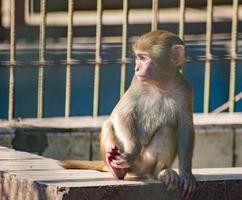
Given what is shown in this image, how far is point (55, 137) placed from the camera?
10703 millimetres

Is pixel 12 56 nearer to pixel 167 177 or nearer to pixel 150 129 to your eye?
pixel 150 129

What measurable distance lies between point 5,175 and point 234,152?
9.97ft

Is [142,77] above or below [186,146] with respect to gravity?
above

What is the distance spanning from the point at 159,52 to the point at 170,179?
0.97 m

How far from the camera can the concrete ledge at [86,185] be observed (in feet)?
25.1

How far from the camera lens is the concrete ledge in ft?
25.1

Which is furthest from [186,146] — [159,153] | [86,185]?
[86,185]

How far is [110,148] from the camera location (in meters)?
8.13

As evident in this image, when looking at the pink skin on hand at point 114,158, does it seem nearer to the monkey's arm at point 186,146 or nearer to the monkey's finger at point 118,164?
the monkey's finger at point 118,164

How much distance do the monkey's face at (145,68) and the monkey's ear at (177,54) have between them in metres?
0.15

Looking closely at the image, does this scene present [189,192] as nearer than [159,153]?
Yes

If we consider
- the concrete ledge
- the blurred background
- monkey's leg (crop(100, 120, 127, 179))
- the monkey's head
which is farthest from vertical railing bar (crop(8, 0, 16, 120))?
monkey's leg (crop(100, 120, 127, 179))

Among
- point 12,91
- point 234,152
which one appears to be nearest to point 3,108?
point 12,91

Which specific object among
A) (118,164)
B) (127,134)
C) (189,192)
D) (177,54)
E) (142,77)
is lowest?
(189,192)
